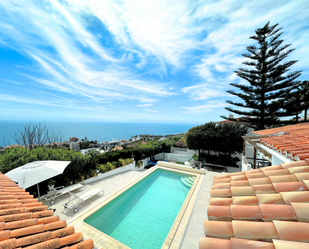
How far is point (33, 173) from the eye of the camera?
14.9 ft

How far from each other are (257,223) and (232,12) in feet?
30.2

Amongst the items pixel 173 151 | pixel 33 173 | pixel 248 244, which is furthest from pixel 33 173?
pixel 173 151

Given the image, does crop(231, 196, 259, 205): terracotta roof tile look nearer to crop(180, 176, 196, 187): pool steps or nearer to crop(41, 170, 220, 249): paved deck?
crop(41, 170, 220, 249): paved deck

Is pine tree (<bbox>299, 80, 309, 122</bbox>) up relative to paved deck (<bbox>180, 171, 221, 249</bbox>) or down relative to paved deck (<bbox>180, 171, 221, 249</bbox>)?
up

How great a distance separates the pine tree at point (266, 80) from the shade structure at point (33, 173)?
15.2m

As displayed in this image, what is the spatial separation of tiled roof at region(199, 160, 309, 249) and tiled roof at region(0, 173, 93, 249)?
1.43 metres

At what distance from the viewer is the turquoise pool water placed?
12.2 ft

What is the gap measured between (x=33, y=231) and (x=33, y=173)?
171 inches

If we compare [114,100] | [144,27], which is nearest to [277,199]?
[144,27]

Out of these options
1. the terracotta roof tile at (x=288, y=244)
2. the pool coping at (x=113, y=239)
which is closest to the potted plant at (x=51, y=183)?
the pool coping at (x=113, y=239)

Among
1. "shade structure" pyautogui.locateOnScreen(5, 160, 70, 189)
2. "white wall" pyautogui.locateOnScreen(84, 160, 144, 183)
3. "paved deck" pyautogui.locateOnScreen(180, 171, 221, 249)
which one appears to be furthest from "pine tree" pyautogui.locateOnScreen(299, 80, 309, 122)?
"shade structure" pyautogui.locateOnScreen(5, 160, 70, 189)

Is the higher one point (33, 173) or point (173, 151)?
point (33, 173)

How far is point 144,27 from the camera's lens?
23.5ft

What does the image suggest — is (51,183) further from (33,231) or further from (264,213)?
(264,213)
